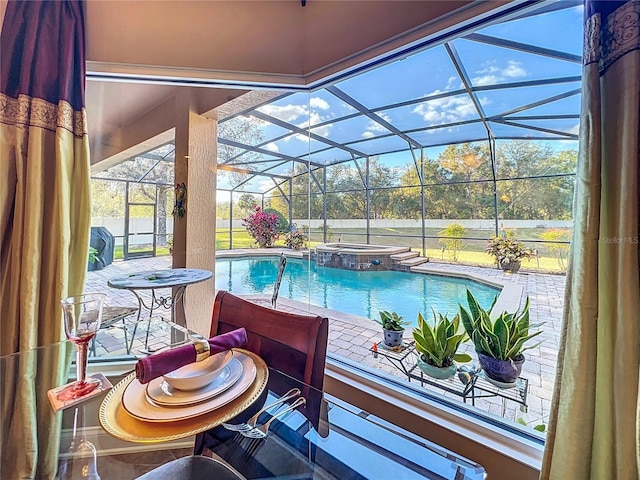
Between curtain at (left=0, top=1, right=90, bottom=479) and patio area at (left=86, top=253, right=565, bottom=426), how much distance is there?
1.37ft

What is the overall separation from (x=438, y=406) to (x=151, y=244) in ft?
7.80

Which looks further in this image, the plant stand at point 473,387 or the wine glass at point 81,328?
the plant stand at point 473,387

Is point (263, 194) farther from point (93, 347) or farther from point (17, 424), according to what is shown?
point (17, 424)

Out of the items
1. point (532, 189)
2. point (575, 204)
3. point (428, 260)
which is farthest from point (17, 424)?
point (428, 260)

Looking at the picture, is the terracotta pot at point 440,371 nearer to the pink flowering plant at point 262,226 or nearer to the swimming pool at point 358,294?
the swimming pool at point 358,294

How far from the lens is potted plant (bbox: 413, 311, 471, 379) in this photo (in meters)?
1.49

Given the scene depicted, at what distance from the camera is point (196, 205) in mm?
2340

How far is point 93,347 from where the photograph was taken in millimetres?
1682

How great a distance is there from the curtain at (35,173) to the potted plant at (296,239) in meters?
1.74

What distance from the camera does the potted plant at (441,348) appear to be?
1.49 metres

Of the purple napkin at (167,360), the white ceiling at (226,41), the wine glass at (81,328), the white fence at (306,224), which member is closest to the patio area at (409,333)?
the white fence at (306,224)

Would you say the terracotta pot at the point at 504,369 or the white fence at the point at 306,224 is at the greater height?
the white fence at the point at 306,224

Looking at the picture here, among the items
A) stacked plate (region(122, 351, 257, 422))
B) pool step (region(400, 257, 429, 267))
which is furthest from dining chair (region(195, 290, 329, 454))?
pool step (region(400, 257, 429, 267))

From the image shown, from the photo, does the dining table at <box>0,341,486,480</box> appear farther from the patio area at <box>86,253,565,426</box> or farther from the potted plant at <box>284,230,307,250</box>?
the potted plant at <box>284,230,307,250</box>
